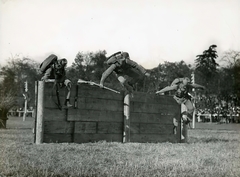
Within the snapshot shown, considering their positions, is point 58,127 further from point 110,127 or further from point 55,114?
point 110,127

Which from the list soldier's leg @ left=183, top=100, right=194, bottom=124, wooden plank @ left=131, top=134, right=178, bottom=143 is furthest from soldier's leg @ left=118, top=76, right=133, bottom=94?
soldier's leg @ left=183, top=100, right=194, bottom=124

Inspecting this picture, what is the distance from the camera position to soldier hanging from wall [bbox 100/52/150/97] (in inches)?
352

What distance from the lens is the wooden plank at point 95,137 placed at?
823cm

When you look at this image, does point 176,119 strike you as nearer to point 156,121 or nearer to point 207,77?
point 156,121

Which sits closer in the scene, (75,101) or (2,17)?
(2,17)

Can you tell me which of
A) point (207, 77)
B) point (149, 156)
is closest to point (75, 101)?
point (149, 156)

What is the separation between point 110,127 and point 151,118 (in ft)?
4.80

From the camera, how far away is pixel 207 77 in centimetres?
3384

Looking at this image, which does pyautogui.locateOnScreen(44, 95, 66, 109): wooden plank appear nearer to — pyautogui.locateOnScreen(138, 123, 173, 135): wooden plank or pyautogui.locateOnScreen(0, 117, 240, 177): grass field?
pyautogui.locateOnScreen(0, 117, 240, 177): grass field

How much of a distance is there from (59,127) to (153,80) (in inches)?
1097

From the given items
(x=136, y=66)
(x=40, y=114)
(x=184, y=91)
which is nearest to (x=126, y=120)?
(x=136, y=66)

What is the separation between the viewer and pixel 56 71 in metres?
8.05

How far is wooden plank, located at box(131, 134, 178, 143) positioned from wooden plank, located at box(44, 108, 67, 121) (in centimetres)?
216

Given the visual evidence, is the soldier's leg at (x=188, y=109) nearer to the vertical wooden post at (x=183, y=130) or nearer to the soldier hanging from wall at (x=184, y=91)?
→ the soldier hanging from wall at (x=184, y=91)
